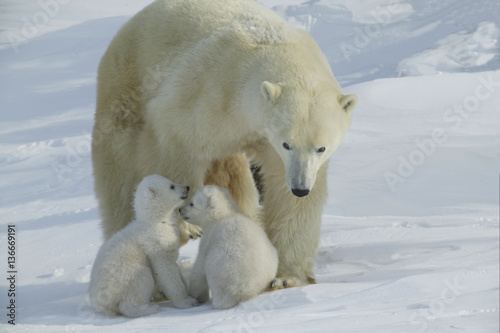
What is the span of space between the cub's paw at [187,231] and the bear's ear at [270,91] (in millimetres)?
1437

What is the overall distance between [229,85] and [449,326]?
2183 mm

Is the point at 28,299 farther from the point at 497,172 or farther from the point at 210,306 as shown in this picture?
the point at 497,172

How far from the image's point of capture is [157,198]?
461 centimetres

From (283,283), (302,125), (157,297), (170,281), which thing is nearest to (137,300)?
(170,281)

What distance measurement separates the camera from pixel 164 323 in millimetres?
4129

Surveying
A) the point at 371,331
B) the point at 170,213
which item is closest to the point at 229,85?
the point at 170,213

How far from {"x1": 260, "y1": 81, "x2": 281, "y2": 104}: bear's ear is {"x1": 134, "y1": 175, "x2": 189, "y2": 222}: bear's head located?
33.8 inches

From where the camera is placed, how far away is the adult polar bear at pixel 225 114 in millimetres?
4418

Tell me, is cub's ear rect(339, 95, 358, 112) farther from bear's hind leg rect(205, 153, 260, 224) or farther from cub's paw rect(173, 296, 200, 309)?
cub's paw rect(173, 296, 200, 309)

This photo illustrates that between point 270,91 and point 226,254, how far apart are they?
1.04 meters

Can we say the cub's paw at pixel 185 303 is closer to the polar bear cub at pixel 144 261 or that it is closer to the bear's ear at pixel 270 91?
the polar bear cub at pixel 144 261

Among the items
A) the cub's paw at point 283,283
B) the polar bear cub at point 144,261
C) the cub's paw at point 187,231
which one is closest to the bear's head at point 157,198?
the polar bear cub at point 144,261

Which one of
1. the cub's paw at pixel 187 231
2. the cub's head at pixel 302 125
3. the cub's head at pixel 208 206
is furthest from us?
the cub's paw at pixel 187 231

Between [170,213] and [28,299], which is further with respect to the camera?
[28,299]
